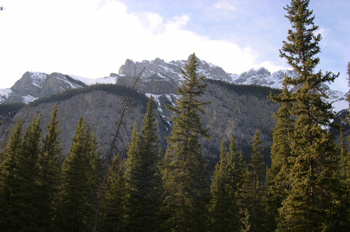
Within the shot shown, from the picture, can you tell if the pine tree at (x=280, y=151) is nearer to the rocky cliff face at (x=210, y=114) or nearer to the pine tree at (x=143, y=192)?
the pine tree at (x=143, y=192)

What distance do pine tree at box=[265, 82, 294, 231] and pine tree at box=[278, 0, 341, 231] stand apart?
825 mm

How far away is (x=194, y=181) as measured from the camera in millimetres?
19078

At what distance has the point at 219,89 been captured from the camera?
142 metres

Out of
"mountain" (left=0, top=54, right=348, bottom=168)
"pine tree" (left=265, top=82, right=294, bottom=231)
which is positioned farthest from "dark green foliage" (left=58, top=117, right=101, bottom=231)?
"mountain" (left=0, top=54, right=348, bottom=168)

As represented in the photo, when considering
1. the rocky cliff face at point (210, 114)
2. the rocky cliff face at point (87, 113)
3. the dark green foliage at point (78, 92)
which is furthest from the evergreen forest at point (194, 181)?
the dark green foliage at point (78, 92)

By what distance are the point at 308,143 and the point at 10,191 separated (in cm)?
2676

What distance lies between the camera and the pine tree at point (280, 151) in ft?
46.6

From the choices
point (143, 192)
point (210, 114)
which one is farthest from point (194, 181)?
point (210, 114)

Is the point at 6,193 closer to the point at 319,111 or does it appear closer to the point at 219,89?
the point at 319,111

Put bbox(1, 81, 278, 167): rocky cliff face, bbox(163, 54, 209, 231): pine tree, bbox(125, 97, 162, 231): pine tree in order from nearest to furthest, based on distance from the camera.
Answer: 1. bbox(163, 54, 209, 231): pine tree
2. bbox(125, 97, 162, 231): pine tree
3. bbox(1, 81, 278, 167): rocky cliff face

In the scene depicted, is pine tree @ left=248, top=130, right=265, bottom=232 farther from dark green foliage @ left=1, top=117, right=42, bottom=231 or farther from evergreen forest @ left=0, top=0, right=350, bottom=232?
dark green foliage @ left=1, top=117, right=42, bottom=231

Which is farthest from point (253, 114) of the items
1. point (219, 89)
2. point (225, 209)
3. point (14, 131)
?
point (14, 131)

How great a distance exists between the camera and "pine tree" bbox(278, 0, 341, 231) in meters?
11.8

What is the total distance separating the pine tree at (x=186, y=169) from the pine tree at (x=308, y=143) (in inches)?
285
